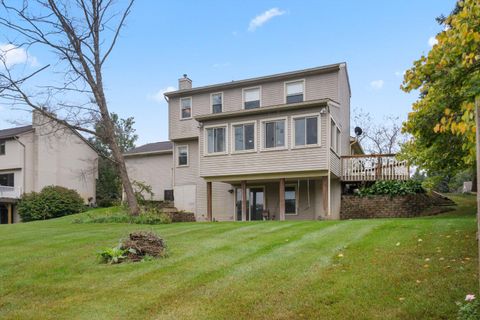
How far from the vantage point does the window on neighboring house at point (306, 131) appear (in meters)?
17.7

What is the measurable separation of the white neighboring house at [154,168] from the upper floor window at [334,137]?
33.9 ft

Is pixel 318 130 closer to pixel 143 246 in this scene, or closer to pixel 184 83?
pixel 184 83

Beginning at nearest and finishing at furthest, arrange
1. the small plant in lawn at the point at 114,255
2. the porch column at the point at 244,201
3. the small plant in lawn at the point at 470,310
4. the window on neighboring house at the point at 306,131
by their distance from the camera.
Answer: the small plant in lawn at the point at 470,310, the small plant in lawn at the point at 114,255, the window on neighboring house at the point at 306,131, the porch column at the point at 244,201

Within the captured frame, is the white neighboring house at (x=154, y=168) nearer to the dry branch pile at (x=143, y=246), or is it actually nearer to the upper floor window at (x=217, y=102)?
the upper floor window at (x=217, y=102)

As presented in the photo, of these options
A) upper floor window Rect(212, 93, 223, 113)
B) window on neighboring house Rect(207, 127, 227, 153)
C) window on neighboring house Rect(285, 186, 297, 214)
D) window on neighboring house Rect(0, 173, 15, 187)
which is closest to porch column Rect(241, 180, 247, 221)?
window on neighboring house Rect(207, 127, 227, 153)

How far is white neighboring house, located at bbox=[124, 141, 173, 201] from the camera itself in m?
25.9

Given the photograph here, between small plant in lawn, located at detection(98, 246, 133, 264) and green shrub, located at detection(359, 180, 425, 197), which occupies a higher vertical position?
green shrub, located at detection(359, 180, 425, 197)

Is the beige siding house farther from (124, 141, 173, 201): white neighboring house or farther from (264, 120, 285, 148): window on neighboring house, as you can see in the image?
(124, 141, 173, 201): white neighboring house

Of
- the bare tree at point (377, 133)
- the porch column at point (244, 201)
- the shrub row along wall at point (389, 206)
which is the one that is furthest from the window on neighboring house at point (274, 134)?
the bare tree at point (377, 133)

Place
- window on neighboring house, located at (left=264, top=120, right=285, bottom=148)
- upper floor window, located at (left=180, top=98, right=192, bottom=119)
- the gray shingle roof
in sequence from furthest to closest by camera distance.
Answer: the gray shingle roof < upper floor window, located at (left=180, top=98, right=192, bottom=119) < window on neighboring house, located at (left=264, top=120, right=285, bottom=148)

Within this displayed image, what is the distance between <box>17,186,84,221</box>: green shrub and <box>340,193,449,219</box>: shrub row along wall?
64.7 ft

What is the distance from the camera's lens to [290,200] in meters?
20.2

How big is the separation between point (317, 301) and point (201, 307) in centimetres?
146

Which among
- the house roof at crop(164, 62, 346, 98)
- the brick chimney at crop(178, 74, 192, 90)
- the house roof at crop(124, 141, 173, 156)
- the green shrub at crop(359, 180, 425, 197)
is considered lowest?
the green shrub at crop(359, 180, 425, 197)
